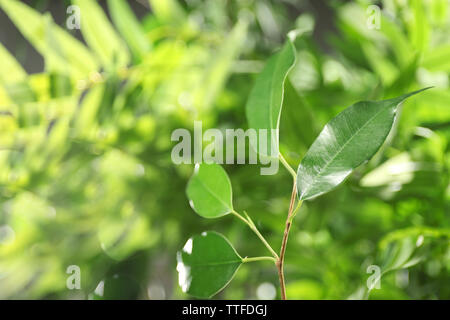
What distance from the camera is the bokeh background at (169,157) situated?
0.60 feet

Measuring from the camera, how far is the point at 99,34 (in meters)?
0.22

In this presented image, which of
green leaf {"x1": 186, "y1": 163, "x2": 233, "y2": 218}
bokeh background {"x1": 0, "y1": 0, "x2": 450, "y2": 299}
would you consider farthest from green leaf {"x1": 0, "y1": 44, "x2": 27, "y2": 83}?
green leaf {"x1": 186, "y1": 163, "x2": 233, "y2": 218}

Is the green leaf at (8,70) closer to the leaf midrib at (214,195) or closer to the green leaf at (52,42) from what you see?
the green leaf at (52,42)

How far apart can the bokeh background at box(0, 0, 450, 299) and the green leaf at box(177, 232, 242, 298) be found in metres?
0.05

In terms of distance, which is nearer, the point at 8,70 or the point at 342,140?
the point at 342,140

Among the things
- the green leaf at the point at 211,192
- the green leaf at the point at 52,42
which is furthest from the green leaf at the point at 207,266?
the green leaf at the point at 52,42

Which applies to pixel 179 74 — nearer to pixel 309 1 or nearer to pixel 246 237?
pixel 246 237

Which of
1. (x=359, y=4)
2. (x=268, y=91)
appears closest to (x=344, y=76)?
(x=359, y=4)

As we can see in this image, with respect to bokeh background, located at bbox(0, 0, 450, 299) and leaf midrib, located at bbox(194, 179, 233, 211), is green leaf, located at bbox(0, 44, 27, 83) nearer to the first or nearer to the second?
bokeh background, located at bbox(0, 0, 450, 299)

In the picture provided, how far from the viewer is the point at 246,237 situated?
0.80ft

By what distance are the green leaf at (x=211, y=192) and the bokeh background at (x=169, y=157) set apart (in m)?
0.06

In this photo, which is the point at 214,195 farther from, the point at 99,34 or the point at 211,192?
the point at 99,34

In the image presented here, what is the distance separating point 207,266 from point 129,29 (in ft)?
0.52

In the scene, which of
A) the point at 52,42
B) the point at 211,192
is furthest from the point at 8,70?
the point at 211,192
